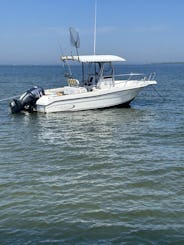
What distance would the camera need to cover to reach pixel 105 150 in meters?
16.3

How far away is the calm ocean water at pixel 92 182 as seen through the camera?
8.97m

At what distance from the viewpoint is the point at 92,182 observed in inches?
484

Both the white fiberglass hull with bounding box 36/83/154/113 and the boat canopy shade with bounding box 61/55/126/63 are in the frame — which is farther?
the boat canopy shade with bounding box 61/55/126/63

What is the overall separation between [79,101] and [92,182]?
13625mm

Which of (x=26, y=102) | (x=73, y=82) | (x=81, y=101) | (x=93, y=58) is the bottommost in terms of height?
(x=26, y=102)

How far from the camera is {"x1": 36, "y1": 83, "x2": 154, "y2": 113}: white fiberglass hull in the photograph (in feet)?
83.0

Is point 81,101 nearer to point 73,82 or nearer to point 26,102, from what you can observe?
point 73,82

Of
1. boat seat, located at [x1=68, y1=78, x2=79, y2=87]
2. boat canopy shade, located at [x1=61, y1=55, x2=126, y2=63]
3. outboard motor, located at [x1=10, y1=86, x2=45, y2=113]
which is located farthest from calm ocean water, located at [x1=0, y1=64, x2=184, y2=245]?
boat canopy shade, located at [x1=61, y1=55, x2=126, y2=63]

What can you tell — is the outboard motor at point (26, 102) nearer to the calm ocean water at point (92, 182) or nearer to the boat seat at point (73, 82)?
the boat seat at point (73, 82)

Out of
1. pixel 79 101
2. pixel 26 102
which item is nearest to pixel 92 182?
pixel 79 101

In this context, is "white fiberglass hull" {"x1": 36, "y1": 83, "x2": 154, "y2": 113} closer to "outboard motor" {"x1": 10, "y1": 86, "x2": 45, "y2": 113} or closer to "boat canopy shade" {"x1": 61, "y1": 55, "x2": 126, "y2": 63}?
"outboard motor" {"x1": 10, "y1": 86, "x2": 45, "y2": 113}

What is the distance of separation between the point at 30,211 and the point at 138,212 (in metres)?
2.52

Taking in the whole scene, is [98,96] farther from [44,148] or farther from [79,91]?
[44,148]

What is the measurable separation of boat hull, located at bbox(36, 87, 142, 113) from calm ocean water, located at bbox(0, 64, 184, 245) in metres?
3.02
